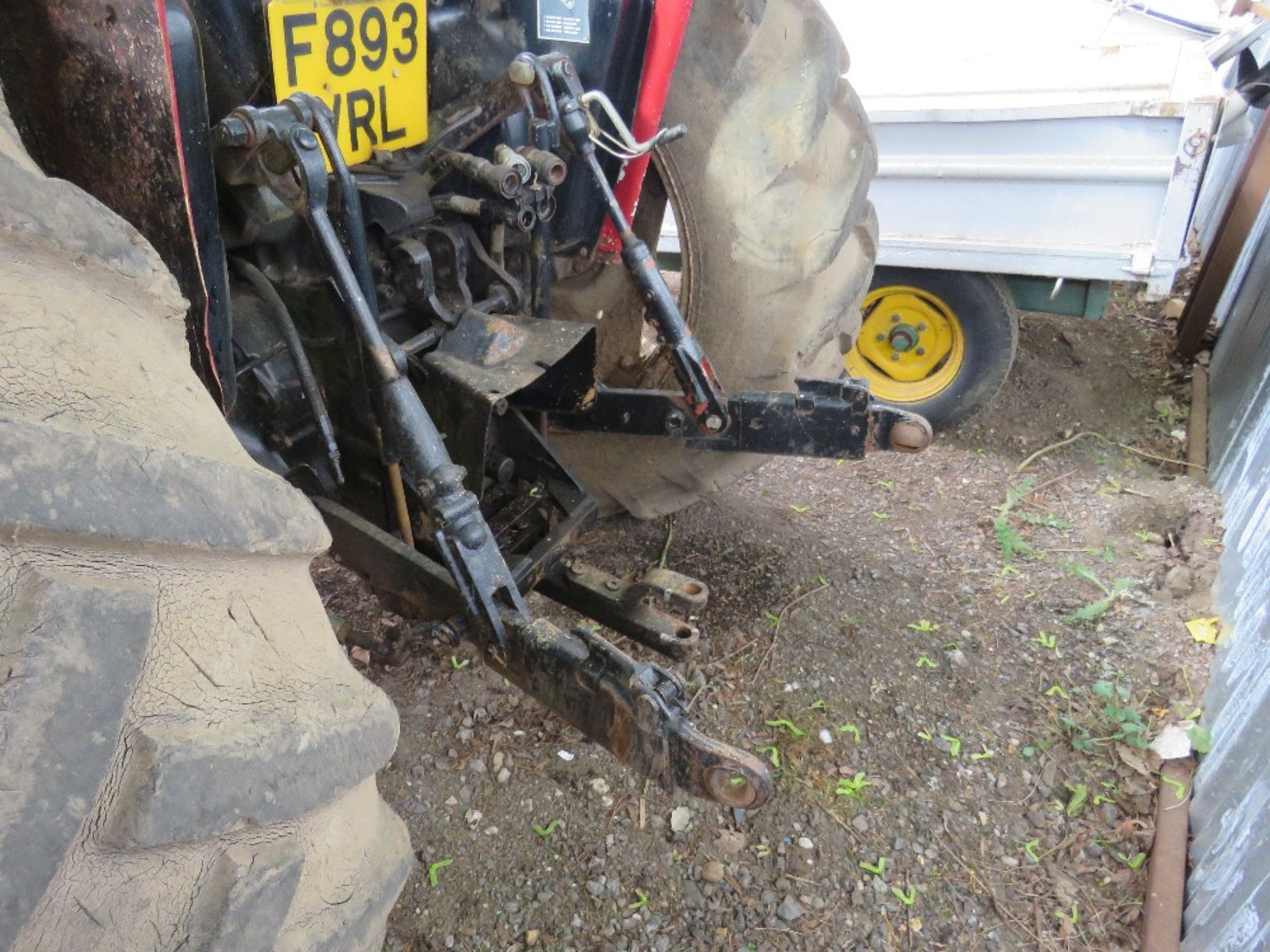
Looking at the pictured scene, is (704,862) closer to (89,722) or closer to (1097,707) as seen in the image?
(1097,707)

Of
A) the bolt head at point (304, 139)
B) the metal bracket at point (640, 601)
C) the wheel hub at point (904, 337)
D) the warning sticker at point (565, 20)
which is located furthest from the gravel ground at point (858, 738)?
the warning sticker at point (565, 20)

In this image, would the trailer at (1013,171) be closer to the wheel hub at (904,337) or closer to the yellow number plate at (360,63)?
the wheel hub at (904,337)

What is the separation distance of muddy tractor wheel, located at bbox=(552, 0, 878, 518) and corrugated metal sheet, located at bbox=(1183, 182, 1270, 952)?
1.11 meters

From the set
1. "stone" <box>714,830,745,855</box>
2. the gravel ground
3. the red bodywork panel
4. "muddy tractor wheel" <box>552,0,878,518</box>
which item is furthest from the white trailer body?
"stone" <box>714,830,745,855</box>

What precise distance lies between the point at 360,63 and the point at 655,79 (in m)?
0.62

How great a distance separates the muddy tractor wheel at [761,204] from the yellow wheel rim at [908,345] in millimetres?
1287

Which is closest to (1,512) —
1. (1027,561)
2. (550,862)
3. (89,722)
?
(89,722)

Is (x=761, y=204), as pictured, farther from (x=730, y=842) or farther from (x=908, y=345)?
(x=908, y=345)

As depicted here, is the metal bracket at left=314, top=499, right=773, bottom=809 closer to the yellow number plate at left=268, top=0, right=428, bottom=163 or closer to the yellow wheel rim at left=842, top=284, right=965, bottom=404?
the yellow number plate at left=268, top=0, right=428, bottom=163

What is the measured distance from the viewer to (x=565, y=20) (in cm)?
169

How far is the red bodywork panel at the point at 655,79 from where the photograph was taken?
1768 mm

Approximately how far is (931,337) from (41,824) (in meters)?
3.35

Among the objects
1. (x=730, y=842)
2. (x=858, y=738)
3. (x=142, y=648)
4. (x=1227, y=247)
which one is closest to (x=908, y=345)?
(x=1227, y=247)

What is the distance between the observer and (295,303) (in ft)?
5.25
